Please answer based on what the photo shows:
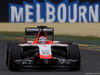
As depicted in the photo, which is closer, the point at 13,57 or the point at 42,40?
→ the point at 13,57

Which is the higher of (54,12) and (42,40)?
(54,12)

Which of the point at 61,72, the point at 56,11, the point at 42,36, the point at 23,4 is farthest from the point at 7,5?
the point at 61,72

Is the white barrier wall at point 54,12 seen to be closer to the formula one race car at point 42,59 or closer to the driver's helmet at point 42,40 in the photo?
the driver's helmet at point 42,40

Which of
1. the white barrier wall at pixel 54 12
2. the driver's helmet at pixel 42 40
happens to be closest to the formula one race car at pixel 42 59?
the driver's helmet at pixel 42 40

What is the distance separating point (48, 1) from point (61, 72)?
27.0 meters

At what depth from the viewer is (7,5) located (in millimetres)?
39812

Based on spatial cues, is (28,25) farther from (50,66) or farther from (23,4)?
(50,66)

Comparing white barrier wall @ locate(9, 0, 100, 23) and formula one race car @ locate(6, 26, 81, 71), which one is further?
white barrier wall @ locate(9, 0, 100, 23)

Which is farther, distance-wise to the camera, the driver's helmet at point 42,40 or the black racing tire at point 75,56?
the driver's helmet at point 42,40

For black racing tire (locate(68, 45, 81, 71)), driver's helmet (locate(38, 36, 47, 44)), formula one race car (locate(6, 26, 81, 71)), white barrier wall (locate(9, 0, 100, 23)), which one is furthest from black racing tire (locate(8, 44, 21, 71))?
white barrier wall (locate(9, 0, 100, 23))

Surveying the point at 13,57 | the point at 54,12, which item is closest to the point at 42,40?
the point at 13,57

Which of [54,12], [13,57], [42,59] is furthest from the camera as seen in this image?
[54,12]

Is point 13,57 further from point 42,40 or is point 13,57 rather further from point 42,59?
point 42,40

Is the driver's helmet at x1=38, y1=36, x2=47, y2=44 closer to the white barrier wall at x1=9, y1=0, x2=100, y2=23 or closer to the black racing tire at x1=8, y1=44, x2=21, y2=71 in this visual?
the black racing tire at x1=8, y1=44, x2=21, y2=71
